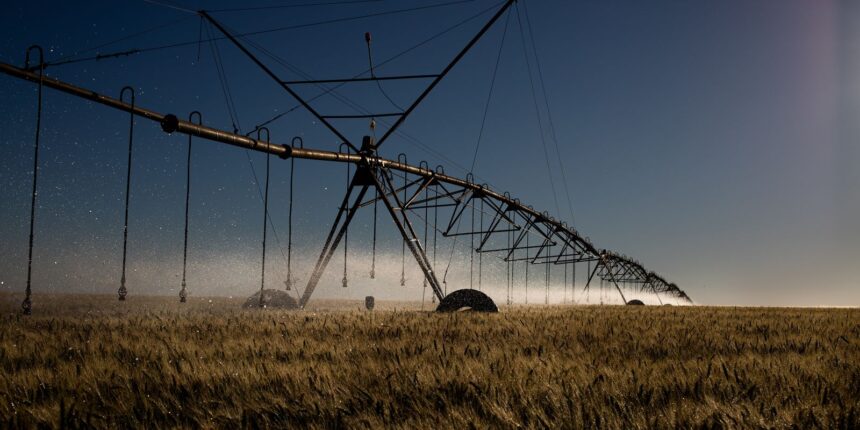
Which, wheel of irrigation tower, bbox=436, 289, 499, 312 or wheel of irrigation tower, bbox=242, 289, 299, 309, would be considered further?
wheel of irrigation tower, bbox=242, 289, 299, 309

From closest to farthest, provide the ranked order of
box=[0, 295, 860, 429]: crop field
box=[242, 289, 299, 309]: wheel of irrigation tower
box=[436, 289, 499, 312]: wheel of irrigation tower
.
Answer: box=[0, 295, 860, 429]: crop field < box=[436, 289, 499, 312]: wheel of irrigation tower < box=[242, 289, 299, 309]: wheel of irrigation tower

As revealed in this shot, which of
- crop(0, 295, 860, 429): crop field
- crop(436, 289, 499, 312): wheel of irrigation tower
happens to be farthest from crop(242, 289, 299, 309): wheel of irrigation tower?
crop(0, 295, 860, 429): crop field

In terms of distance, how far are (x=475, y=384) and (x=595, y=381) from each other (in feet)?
2.77

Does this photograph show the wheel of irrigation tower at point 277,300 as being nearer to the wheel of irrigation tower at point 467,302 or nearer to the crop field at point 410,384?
the wheel of irrigation tower at point 467,302

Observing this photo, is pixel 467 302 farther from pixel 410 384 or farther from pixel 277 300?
pixel 410 384

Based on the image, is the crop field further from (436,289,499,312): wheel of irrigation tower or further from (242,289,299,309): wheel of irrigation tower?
(242,289,299,309): wheel of irrigation tower

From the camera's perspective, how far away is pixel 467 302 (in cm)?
1831

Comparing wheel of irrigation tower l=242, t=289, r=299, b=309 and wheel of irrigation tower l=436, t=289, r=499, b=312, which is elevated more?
wheel of irrigation tower l=436, t=289, r=499, b=312

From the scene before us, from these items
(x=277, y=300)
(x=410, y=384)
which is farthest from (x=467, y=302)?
(x=410, y=384)

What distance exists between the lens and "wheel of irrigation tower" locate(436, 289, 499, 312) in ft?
59.1

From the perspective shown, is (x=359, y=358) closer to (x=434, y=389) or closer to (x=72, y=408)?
(x=434, y=389)

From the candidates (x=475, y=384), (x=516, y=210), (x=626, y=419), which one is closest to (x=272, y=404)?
(x=475, y=384)

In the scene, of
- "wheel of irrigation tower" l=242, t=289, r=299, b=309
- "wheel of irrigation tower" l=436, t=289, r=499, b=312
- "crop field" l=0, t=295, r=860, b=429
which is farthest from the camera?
"wheel of irrigation tower" l=242, t=289, r=299, b=309

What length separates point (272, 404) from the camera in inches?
144
